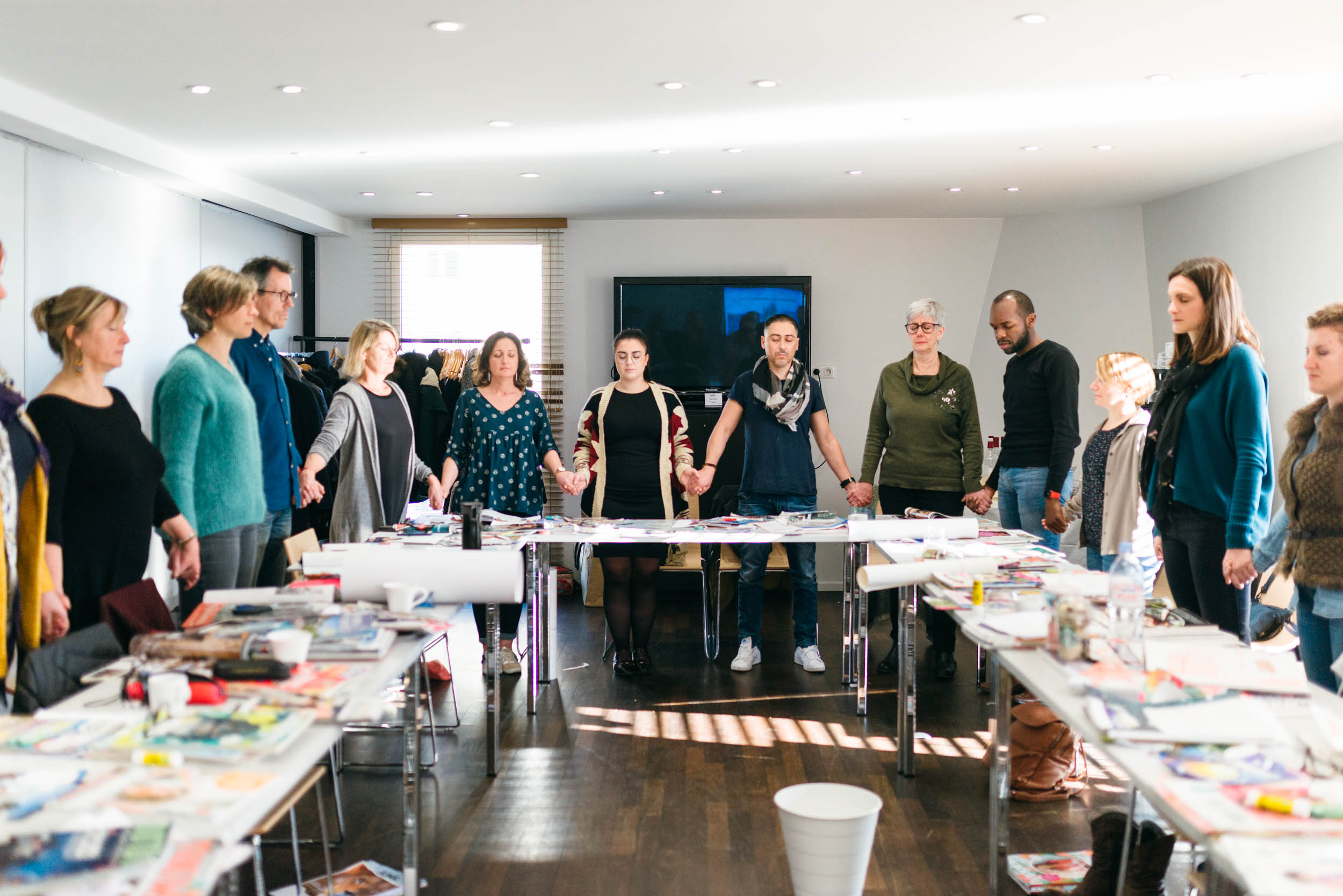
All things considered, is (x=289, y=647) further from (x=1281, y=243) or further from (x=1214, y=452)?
(x=1281, y=243)

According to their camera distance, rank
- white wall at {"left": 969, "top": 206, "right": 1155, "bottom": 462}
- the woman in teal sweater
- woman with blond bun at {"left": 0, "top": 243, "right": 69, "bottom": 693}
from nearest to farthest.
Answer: woman with blond bun at {"left": 0, "top": 243, "right": 69, "bottom": 693} → the woman in teal sweater → white wall at {"left": 969, "top": 206, "right": 1155, "bottom": 462}

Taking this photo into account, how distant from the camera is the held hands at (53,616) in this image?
239 cm

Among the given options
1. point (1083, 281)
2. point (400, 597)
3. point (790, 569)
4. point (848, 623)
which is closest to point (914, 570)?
point (400, 597)

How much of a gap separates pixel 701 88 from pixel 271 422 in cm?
200

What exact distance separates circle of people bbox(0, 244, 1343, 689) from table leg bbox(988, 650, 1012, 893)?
2.53 ft

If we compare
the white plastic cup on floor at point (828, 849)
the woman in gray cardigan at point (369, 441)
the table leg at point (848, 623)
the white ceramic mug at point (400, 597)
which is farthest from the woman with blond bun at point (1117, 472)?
the woman in gray cardigan at point (369, 441)

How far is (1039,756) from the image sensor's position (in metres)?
3.34

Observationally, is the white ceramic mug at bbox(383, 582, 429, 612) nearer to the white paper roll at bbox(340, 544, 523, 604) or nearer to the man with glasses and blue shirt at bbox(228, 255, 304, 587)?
the white paper roll at bbox(340, 544, 523, 604)

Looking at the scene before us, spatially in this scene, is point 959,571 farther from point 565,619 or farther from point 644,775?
point 565,619

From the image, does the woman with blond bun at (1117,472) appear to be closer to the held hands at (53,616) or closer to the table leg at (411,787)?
the table leg at (411,787)

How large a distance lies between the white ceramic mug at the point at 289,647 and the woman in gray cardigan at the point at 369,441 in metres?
1.89

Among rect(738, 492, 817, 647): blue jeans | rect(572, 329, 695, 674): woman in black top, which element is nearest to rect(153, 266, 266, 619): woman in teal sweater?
rect(572, 329, 695, 674): woman in black top

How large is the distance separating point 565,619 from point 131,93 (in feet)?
11.4

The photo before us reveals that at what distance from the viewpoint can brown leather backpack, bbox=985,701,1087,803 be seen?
3.32m
